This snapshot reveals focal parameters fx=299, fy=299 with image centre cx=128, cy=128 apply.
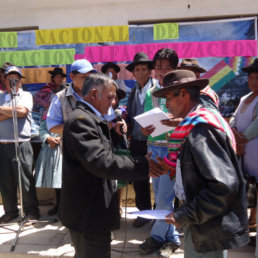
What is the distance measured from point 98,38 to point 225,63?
7.40 feet

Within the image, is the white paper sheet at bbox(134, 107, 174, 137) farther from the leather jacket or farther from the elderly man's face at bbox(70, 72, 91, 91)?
the elderly man's face at bbox(70, 72, 91, 91)

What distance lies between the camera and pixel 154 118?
8.34 feet

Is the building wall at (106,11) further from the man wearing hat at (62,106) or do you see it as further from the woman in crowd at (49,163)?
the man wearing hat at (62,106)

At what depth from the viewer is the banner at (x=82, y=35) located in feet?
17.4

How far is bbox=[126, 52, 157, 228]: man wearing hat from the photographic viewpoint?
3.90 m

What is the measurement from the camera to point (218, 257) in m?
1.83

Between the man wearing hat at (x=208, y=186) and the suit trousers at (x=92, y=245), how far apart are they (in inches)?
25.0

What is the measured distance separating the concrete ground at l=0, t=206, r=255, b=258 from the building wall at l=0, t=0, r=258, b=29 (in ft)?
11.5

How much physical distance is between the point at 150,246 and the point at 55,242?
1.24 m

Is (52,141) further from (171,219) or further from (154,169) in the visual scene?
(171,219)

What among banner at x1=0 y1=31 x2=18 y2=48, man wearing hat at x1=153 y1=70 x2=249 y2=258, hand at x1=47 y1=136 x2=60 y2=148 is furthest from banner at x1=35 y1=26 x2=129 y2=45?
man wearing hat at x1=153 y1=70 x2=249 y2=258

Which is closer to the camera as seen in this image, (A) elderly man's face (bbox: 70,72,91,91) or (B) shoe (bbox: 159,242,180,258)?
(B) shoe (bbox: 159,242,180,258)

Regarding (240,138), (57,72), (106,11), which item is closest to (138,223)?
(240,138)

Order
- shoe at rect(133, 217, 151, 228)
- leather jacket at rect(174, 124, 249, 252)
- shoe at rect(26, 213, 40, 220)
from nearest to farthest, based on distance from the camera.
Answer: leather jacket at rect(174, 124, 249, 252) < shoe at rect(133, 217, 151, 228) < shoe at rect(26, 213, 40, 220)
